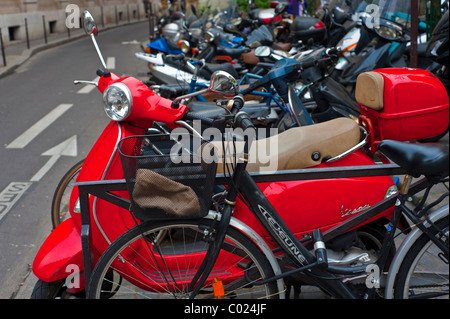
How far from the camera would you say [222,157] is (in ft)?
8.15

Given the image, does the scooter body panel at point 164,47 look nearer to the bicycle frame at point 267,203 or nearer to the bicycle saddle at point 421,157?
the bicycle frame at point 267,203

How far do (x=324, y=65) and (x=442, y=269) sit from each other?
2709 mm

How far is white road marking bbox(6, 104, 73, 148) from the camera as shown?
7.20 meters

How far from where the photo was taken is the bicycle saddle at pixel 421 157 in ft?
6.77

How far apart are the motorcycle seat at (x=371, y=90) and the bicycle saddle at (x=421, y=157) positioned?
75cm

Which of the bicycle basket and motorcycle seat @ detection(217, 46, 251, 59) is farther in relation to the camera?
motorcycle seat @ detection(217, 46, 251, 59)

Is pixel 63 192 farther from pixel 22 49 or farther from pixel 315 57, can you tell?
pixel 22 49

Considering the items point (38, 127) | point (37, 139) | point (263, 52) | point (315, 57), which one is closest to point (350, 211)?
point (315, 57)

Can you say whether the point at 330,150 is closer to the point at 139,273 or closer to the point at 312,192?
the point at 312,192

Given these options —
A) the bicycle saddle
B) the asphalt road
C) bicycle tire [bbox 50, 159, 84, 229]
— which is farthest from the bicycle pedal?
the asphalt road

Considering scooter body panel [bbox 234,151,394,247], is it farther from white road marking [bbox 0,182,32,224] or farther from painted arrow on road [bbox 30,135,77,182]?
painted arrow on road [bbox 30,135,77,182]

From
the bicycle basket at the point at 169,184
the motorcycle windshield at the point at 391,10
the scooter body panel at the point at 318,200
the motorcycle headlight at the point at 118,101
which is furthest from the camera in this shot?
the motorcycle windshield at the point at 391,10

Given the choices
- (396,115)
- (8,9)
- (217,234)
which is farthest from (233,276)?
(8,9)

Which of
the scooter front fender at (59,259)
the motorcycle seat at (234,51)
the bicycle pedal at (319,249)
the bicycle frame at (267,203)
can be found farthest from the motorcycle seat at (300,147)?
the motorcycle seat at (234,51)
